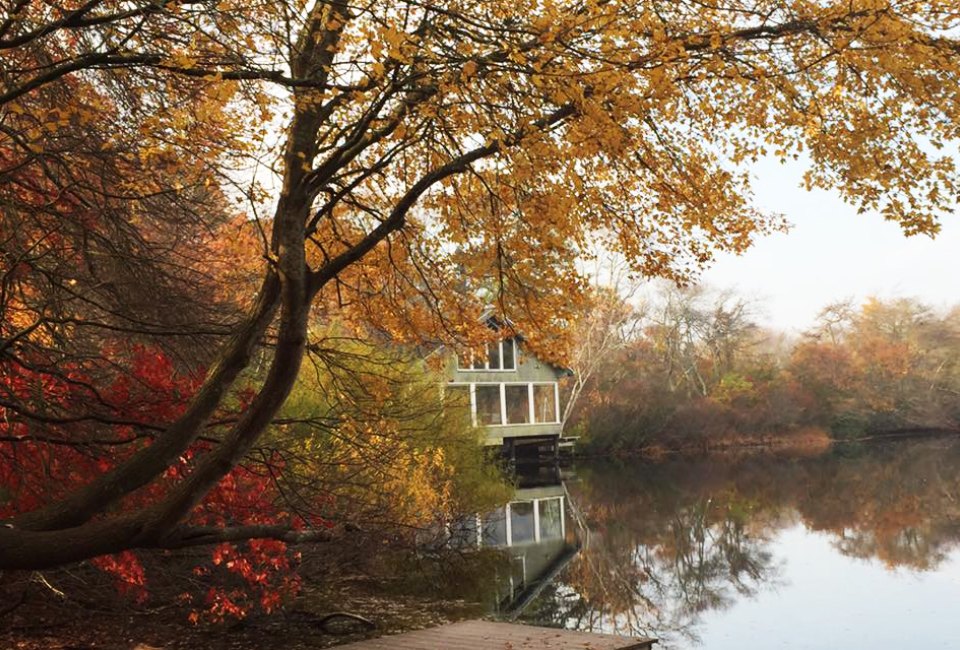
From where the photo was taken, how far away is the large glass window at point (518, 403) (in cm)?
3622

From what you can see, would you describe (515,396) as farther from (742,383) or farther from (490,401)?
(742,383)

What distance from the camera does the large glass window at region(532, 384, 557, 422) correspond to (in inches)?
1459

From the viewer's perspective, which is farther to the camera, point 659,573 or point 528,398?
point 528,398

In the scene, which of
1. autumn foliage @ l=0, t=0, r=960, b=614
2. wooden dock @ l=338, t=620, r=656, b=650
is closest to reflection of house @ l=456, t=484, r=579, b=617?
wooden dock @ l=338, t=620, r=656, b=650

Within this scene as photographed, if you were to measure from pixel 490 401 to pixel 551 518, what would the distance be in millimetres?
13647

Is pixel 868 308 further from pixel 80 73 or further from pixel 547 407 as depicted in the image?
pixel 80 73

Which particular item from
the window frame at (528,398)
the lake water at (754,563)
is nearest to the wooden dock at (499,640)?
the lake water at (754,563)

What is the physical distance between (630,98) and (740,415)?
40.3 m

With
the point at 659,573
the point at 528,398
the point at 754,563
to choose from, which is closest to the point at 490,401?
the point at 528,398

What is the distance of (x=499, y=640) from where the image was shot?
869cm

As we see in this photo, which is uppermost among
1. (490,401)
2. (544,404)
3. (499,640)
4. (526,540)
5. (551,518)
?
(490,401)

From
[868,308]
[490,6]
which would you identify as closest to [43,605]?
[490,6]

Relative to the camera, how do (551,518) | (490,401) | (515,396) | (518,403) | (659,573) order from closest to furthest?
(659,573) < (551,518) < (490,401) < (518,403) < (515,396)

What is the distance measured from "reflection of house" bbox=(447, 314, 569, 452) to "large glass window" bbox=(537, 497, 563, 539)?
28.4 ft
